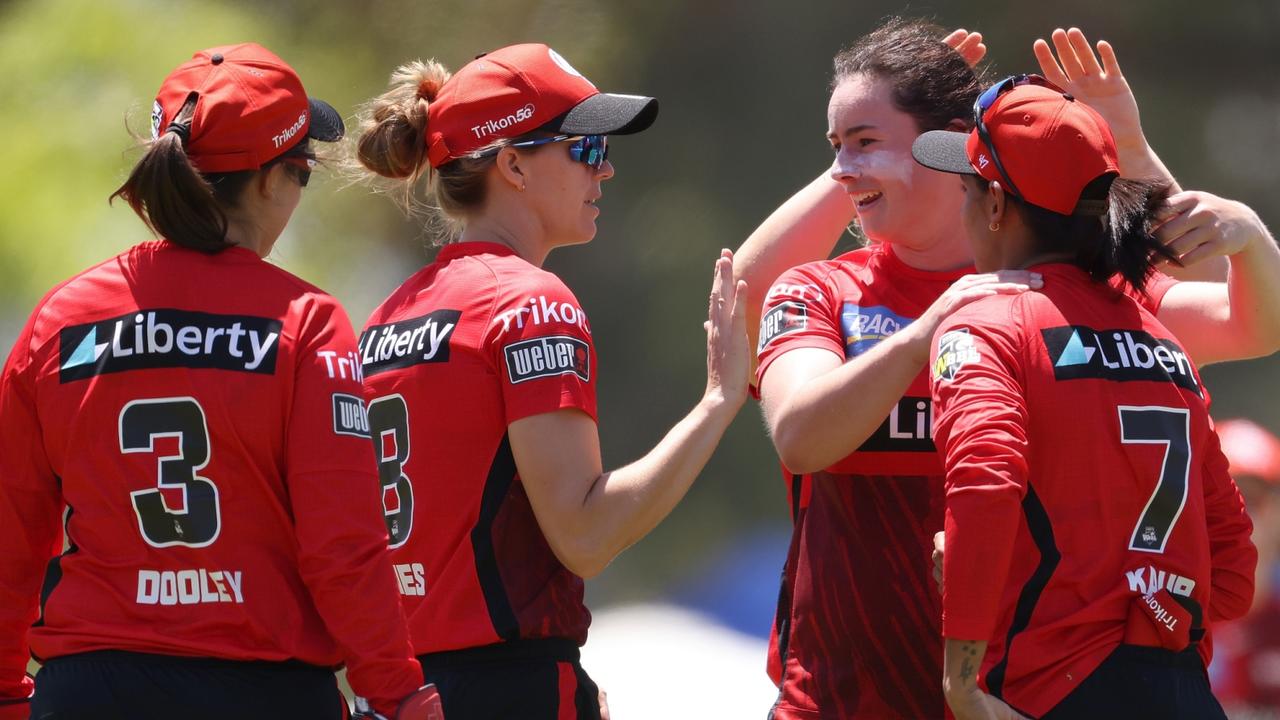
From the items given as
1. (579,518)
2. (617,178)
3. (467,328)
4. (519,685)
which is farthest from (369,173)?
(617,178)

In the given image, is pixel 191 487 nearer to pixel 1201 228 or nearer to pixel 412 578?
pixel 412 578

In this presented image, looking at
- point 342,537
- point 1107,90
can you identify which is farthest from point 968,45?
point 342,537

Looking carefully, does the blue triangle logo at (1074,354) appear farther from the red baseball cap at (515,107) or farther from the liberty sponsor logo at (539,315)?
the red baseball cap at (515,107)

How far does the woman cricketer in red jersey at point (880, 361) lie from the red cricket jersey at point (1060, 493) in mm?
219

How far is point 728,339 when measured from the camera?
2.49m

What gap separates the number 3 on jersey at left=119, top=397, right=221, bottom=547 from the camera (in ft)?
6.73

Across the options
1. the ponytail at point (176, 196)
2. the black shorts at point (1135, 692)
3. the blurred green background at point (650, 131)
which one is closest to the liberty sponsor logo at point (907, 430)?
the black shorts at point (1135, 692)

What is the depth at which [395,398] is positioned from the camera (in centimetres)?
241

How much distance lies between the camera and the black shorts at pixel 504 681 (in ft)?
7.54

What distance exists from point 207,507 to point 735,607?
3.50 meters

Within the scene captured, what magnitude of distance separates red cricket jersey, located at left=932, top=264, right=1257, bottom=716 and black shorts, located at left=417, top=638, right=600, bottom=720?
0.66 metres

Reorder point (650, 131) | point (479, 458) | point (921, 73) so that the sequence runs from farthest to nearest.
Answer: point (650, 131), point (921, 73), point (479, 458)

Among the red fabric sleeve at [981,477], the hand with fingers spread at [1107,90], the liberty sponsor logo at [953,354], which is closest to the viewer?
the red fabric sleeve at [981,477]

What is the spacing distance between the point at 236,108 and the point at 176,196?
169 mm
